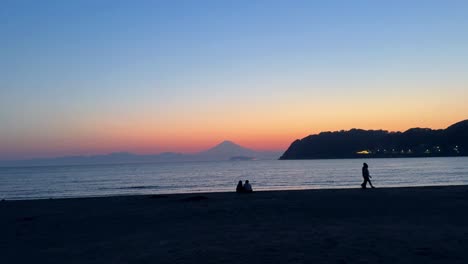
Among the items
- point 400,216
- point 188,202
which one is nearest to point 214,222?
point 400,216

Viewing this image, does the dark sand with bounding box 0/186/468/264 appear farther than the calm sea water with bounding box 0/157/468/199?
No

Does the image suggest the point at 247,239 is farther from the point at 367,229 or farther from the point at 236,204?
the point at 236,204

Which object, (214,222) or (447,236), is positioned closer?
(447,236)

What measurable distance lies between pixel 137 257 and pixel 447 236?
Result: 278 inches

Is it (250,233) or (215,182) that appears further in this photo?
(215,182)

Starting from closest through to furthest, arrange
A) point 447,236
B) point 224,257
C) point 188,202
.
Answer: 1. point 224,257
2. point 447,236
3. point 188,202

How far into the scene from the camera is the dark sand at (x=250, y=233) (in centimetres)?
896

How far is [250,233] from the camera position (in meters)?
11.6

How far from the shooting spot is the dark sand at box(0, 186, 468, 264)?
8.96 metres

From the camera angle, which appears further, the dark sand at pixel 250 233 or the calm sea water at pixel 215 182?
the calm sea water at pixel 215 182

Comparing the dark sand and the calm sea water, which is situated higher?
the dark sand

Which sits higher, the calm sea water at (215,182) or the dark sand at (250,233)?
the dark sand at (250,233)

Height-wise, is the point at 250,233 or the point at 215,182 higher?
the point at 250,233

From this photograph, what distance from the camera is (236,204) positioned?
1934 cm
